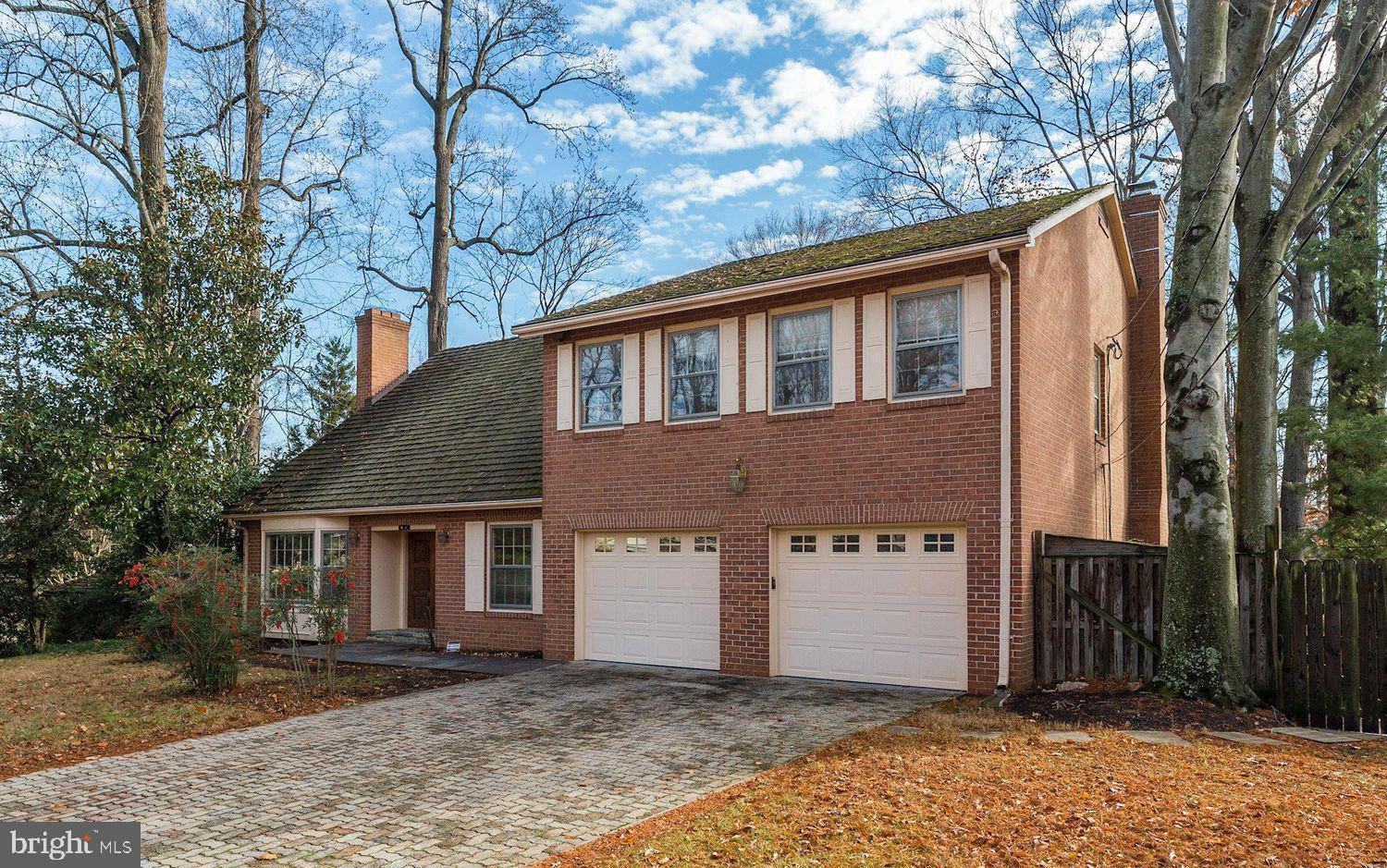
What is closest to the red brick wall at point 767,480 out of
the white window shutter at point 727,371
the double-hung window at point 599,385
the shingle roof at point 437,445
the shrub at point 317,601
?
the white window shutter at point 727,371

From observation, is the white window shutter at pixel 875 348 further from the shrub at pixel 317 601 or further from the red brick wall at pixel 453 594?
the shrub at pixel 317 601

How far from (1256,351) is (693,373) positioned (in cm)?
830

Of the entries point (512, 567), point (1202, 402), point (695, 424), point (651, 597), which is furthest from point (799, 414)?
point (512, 567)

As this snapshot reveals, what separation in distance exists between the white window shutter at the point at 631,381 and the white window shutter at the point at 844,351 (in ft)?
10.9

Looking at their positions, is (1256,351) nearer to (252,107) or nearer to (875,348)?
(875,348)

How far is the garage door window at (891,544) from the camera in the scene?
12.1 m

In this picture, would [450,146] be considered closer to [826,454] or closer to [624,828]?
[826,454]

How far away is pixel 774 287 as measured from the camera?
1278cm

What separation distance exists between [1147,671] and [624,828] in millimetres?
7425

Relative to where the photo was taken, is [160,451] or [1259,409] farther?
[160,451]

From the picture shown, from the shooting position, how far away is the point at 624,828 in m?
6.53

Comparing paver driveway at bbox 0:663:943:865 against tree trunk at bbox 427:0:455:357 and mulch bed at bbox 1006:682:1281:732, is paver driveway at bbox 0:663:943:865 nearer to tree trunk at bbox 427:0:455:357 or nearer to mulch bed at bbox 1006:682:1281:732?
mulch bed at bbox 1006:682:1281:732

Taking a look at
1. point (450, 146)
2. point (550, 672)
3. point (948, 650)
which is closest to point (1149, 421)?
point (948, 650)

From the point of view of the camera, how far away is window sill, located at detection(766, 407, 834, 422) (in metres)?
12.7
